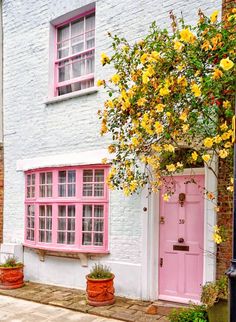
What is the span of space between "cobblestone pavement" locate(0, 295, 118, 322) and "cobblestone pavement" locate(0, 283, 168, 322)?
0.02m

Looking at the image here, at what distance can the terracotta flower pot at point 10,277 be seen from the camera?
8594 mm

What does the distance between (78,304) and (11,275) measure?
216 cm

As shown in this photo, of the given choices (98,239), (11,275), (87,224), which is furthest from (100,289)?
(11,275)

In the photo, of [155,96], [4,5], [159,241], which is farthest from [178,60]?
[4,5]

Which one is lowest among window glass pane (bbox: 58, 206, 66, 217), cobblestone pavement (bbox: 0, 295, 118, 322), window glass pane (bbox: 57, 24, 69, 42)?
cobblestone pavement (bbox: 0, 295, 118, 322)

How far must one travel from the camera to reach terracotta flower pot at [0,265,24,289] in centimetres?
859

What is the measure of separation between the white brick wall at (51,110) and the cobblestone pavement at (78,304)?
0.30 metres

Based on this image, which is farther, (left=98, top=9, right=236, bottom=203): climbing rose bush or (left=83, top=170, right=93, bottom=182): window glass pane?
(left=83, top=170, right=93, bottom=182): window glass pane

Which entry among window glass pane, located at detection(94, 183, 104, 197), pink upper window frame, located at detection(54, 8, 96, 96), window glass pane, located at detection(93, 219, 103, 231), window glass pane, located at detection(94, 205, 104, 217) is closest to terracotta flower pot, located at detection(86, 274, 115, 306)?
window glass pane, located at detection(93, 219, 103, 231)

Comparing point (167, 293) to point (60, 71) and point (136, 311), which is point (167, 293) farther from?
point (60, 71)

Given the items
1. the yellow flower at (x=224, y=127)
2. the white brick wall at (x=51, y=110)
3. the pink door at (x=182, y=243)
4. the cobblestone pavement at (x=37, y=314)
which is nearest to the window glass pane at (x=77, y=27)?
the white brick wall at (x=51, y=110)

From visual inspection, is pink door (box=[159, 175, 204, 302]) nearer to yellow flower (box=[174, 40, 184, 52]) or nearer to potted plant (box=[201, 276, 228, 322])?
potted plant (box=[201, 276, 228, 322])

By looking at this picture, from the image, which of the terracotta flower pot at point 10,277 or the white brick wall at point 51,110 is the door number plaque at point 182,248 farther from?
the terracotta flower pot at point 10,277

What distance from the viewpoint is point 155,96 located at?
499 cm
